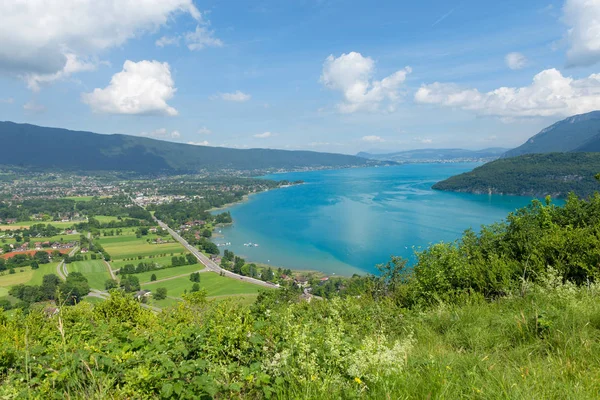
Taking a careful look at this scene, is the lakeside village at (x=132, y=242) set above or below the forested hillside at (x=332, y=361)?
below

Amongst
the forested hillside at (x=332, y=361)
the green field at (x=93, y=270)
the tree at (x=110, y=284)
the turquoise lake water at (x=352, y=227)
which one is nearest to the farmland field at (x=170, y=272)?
the tree at (x=110, y=284)

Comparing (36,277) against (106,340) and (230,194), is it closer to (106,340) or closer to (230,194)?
(106,340)

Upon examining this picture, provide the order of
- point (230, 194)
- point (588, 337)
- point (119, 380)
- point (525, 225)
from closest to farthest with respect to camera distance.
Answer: point (119, 380) → point (588, 337) → point (525, 225) → point (230, 194)

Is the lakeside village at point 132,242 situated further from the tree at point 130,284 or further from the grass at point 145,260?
the tree at point 130,284

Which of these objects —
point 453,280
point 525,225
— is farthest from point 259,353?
point 525,225

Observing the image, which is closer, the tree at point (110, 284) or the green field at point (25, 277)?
the green field at point (25, 277)

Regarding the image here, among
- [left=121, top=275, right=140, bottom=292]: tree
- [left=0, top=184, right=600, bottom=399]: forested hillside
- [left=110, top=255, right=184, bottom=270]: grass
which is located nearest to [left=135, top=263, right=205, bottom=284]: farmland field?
[left=121, top=275, right=140, bottom=292]: tree

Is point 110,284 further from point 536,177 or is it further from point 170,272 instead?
point 536,177
